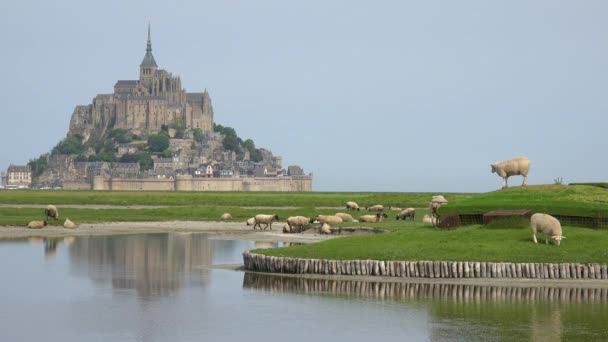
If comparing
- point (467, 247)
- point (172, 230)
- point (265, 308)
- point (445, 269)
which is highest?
point (467, 247)

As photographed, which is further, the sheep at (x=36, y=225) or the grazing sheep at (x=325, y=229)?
the sheep at (x=36, y=225)

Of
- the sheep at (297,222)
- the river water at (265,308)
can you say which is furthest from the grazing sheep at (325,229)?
the river water at (265,308)

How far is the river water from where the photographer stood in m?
27.5

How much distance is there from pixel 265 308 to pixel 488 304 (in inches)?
273

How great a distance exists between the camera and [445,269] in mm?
37750

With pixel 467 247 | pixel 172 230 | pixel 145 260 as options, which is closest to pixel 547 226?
pixel 467 247

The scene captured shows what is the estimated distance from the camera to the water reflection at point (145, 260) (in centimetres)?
3872

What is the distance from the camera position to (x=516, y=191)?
4731 centimetres

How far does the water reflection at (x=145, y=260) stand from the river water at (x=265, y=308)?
11cm

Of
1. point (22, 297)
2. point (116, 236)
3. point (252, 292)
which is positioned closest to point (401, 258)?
point (252, 292)

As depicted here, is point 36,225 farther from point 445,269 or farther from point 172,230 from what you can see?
point 445,269

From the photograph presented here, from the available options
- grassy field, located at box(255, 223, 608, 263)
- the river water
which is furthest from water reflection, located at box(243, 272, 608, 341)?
grassy field, located at box(255, 223, 608, 263)

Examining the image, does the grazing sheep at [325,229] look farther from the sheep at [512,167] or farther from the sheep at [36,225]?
the sheep at [36,225]

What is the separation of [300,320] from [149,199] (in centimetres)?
11329
